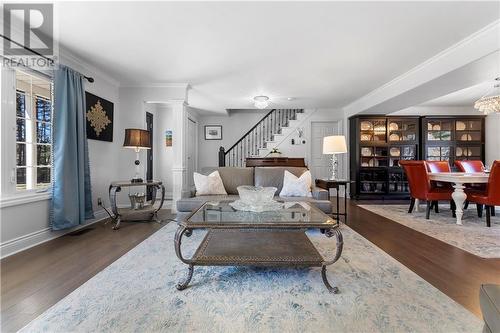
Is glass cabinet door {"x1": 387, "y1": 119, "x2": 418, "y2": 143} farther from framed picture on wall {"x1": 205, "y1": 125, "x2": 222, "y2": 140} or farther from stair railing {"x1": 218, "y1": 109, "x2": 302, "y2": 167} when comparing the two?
framed picture on wall {"x1": 205, "y1": 125, "x2": 222, "y2": 140}

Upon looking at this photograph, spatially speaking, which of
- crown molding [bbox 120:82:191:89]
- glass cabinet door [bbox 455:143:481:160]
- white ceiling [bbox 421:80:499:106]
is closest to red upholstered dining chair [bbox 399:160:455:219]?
white ceiling [bbox 421:80:499:106]

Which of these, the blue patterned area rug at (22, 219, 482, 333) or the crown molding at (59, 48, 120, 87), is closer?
the blue patterned area rug at (22, 219, 482, 333)

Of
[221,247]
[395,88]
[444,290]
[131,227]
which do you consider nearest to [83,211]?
[131,227]

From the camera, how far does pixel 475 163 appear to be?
4.88 meters

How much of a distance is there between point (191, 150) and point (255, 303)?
18.3 feet

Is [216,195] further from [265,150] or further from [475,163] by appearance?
[475,163]

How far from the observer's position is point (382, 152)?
619 centimetres

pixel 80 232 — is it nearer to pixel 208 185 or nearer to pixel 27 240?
pixel 27 240

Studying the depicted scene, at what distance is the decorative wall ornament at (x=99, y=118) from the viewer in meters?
3.52

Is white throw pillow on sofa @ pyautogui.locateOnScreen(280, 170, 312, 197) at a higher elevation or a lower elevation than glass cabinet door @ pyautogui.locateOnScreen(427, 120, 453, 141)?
lower

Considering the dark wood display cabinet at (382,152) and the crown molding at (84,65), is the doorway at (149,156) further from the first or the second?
the dark wood display cabinet at (382,152)

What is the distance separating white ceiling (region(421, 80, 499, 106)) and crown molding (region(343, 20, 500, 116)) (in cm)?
188

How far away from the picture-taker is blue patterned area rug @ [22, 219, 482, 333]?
1.35m

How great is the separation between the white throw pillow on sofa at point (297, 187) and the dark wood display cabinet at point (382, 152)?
3.07m
